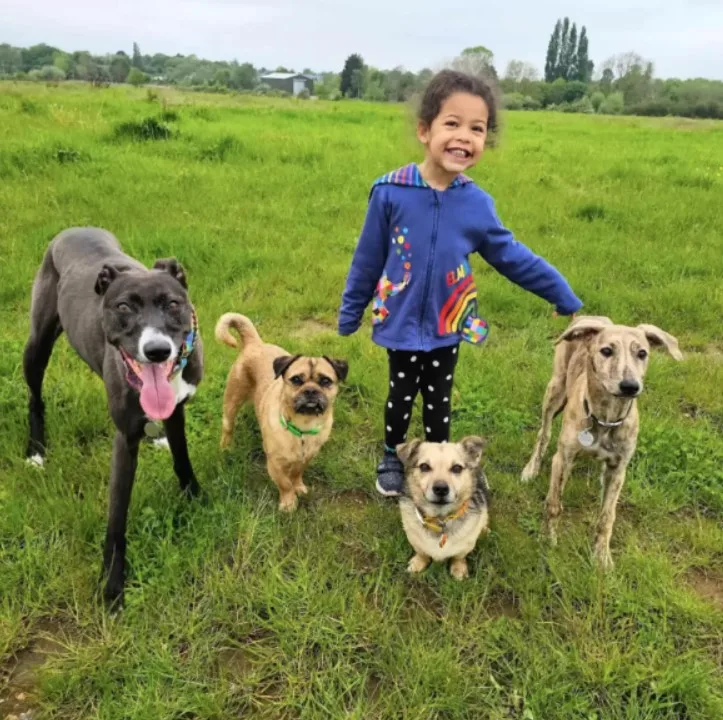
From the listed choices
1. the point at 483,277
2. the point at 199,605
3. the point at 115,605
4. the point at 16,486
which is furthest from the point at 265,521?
the point at 483,277

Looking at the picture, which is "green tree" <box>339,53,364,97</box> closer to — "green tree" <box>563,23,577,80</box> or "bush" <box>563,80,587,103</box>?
"bush" <box>563,80,587,103</box>

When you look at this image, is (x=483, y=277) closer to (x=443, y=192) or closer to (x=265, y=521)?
(x=443, y=192)

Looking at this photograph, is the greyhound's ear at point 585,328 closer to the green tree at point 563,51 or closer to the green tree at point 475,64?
the green tree at point 475,64

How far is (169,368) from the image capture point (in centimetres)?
268

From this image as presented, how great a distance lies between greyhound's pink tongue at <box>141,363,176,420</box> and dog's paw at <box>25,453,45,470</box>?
1.39 m

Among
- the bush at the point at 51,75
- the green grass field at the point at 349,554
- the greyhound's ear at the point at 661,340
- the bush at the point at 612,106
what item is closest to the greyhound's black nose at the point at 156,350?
the green grass field at the point at 349,554

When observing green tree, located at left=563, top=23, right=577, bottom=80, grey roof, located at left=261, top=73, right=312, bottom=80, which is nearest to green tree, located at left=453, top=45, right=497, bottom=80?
green tree, located at left=563, top=23, right=577, bottom=80

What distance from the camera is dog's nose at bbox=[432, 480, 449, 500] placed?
2.88 metres

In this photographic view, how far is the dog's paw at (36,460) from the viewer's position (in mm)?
3569

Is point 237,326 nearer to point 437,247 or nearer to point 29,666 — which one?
point 437,247

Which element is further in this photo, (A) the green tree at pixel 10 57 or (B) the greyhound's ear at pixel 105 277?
(A) the green tree at pixel 10 57

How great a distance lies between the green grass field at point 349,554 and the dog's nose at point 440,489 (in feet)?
1.52

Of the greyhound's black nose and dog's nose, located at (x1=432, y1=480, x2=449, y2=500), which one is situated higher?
the greyhound's black nose

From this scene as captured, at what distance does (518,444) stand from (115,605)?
2.58 metres
